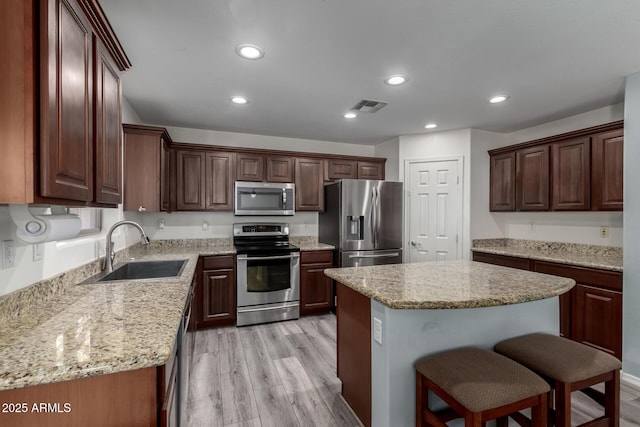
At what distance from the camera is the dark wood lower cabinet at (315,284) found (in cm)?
381

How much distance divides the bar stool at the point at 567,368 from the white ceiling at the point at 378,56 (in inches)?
71.0

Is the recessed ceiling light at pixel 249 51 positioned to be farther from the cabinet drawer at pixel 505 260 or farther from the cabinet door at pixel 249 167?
the cabinet drawer at pixel 505 260

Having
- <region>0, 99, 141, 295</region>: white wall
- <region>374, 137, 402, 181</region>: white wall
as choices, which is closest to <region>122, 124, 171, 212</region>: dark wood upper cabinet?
<region>0, 99, 141, 295</region>: white wall

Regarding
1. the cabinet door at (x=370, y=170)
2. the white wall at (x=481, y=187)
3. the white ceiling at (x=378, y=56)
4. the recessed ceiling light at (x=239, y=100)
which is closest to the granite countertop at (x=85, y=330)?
the white ceiling at (x=378, y=56)

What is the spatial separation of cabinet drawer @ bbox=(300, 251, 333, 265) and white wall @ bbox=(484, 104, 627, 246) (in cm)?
192

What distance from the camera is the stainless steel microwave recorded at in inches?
151

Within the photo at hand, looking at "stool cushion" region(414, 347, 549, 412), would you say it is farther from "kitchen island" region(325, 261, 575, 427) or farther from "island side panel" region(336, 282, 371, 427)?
"island side panel" region(336, 282, 371, 427)

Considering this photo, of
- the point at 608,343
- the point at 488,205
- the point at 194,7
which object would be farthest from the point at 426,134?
the point at 194,7

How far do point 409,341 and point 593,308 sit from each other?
224 cm

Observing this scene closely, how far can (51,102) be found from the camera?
955mm

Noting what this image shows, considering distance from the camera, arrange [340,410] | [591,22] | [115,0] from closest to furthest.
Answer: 1. [115,0]
2. [591,22]
3. [340,410]

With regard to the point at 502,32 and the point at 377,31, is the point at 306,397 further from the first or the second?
the point at 502,32

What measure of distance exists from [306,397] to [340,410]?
0.91 feet

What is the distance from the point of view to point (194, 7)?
1.61 m
